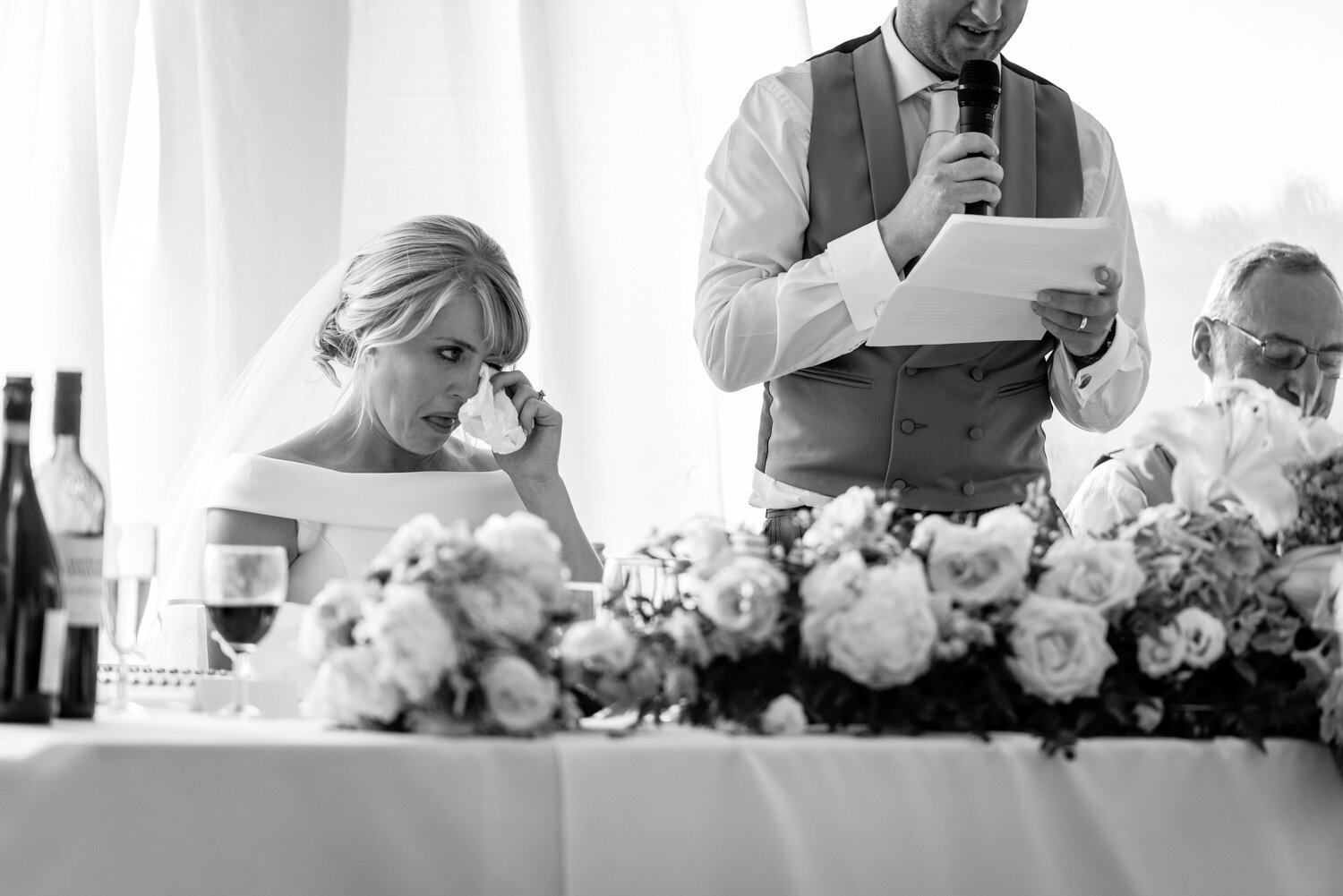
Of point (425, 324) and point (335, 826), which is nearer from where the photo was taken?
point (335, 826)

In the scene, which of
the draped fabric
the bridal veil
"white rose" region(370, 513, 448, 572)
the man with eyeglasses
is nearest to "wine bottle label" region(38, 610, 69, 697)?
"white rose" region(370, 513, 448, 572)

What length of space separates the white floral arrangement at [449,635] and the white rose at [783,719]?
0.15m

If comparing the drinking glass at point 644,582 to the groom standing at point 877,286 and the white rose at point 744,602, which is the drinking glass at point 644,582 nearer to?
the white rose at point 744,602

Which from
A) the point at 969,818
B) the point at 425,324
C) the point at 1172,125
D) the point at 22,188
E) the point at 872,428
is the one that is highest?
the point at 1172,125

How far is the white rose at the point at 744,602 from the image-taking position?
43.1 inches

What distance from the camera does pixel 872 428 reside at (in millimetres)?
2131

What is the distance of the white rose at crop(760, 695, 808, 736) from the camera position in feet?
3.66

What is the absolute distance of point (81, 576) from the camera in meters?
1.20

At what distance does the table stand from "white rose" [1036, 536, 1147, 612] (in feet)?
0.35

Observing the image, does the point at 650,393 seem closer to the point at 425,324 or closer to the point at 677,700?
the point at 425,324

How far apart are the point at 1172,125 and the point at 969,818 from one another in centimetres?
263

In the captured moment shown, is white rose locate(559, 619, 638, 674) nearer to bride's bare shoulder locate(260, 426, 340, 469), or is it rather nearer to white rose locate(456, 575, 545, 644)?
white rose locate(456, 575, 545, 644)

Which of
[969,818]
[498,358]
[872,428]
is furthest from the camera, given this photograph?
[498,358]

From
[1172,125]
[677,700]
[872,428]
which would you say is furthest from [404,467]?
[1172,125]
